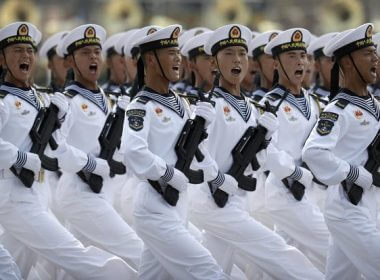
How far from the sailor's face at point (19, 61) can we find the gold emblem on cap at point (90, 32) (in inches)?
53.5

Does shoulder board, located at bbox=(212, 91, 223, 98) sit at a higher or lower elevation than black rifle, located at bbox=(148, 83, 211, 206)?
higher

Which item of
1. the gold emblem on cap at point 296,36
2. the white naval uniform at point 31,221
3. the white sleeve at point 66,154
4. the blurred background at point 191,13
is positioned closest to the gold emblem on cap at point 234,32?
the gold emblem on cap at point 296,36

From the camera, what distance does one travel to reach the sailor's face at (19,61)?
1273 cm

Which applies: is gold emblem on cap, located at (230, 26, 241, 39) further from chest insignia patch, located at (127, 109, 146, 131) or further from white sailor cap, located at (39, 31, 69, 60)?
white sailor cap, located at (39, 31, 69, 60)

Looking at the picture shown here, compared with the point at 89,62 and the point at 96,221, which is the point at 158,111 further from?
the point at 89,62

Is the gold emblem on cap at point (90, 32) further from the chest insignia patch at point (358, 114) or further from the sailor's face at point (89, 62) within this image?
the chest insignia patch at point (358, 114)

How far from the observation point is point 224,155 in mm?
12625

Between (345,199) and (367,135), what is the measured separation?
52 cm

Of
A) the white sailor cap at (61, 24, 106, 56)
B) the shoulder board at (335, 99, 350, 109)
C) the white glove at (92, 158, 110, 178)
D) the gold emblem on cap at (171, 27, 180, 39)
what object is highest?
the gold emblem on cap at (171, 27, 180, 39)

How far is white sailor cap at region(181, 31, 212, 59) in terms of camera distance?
51.7 feet

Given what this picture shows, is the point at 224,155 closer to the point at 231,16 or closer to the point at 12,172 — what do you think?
the point at 12,172

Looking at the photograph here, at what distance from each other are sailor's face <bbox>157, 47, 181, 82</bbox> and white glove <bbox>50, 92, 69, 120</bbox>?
101 cm

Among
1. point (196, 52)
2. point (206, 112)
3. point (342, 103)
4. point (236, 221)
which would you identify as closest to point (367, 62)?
point (342, 103)

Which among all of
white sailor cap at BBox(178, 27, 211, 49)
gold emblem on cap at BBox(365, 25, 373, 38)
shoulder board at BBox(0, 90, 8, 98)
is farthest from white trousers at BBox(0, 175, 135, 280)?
white sailor cap at BBox(178, 27, 211, 49)
